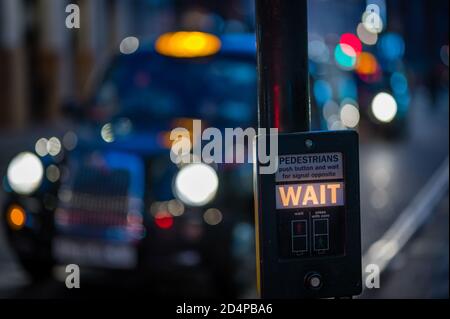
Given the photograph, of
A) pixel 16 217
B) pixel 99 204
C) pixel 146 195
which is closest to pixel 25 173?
pixel 16 217

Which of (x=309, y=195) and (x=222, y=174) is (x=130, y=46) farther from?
(x=309, y=195)

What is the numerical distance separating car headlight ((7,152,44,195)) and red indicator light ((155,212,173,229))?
934mm

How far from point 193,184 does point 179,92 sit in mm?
1302

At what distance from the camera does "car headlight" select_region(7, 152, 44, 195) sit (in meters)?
6.68

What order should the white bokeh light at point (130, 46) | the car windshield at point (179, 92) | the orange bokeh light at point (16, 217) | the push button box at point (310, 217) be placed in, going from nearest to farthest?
the push button box at point (310, 217), the orange bokeh light at point (16, 217), the car windshield at point (179, 92), the white bokeh light at point (130, 46)

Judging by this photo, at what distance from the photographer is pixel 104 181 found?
6.46 metres

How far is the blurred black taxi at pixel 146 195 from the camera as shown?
6262mm

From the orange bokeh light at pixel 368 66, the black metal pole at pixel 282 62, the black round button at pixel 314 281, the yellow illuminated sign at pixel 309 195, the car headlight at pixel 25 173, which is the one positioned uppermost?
the orange bokeh light at pixel 368 66

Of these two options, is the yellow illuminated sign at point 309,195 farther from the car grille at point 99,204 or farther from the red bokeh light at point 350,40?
the red bokeh light at point 350,40
